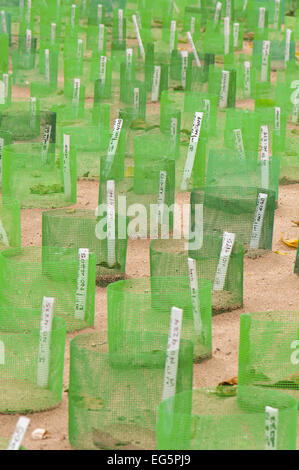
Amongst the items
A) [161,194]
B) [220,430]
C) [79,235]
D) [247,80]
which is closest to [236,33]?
[247,80]

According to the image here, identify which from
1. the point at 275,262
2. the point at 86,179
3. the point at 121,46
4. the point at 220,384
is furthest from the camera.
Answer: the point at 121,46

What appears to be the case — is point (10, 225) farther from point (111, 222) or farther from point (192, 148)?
point (192, 148)

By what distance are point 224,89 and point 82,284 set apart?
4.56m

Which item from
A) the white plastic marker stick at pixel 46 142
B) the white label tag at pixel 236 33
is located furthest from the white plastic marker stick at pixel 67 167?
the white label tag at pixel 236 33

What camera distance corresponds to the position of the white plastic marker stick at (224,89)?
10.5 m

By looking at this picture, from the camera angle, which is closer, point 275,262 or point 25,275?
point 25,275

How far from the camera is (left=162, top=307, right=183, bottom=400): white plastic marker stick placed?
5234 millimetres

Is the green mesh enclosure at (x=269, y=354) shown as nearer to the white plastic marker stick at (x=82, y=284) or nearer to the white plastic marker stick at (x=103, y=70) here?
the white plastic marker stick at (x=82, y=284)

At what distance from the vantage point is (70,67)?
11195 mm

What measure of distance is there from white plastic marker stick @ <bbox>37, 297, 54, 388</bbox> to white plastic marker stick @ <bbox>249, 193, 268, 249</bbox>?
220 cm

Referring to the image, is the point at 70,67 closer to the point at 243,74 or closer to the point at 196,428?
the point at 243,74

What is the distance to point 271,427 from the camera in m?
4.82
